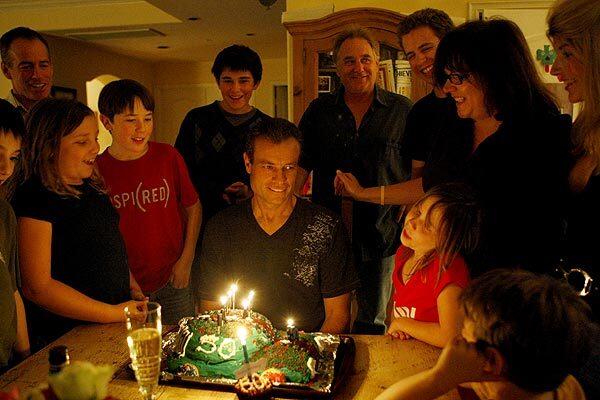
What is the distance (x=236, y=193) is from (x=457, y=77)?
1326mm

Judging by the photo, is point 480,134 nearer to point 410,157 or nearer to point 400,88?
point 410,157

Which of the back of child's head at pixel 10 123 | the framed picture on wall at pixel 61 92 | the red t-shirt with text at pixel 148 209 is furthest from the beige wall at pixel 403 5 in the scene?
the framed picture on wall at pixel 61 92

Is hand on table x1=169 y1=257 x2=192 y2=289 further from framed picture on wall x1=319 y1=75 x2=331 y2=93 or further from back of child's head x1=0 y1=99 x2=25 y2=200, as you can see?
framed picture on wall x1=319 y1=75 x2=331 y2=93

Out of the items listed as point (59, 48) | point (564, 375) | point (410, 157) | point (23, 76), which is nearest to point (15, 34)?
point (23, 76)

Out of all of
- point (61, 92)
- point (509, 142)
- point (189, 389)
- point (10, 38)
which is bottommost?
point (189, 389)

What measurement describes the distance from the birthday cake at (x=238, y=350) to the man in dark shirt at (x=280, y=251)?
0.33 metres

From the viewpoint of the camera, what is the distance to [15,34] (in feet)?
9.06

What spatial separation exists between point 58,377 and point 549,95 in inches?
61.6

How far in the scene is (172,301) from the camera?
2.33 metres

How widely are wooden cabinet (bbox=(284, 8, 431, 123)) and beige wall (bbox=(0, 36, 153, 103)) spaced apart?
15.6 ft

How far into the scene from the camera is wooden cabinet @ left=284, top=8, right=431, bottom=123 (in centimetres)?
328

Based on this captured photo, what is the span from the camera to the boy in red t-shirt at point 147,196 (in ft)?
7.20

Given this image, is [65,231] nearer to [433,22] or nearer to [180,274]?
[180,274]

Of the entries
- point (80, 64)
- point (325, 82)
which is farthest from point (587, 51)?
point (80, 64)
